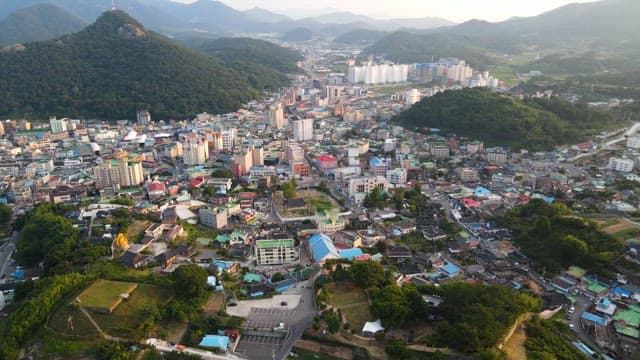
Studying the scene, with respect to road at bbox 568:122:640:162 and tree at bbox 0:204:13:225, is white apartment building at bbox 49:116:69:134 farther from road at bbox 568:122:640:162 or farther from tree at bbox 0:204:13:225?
road at bbox 568:122:640:162

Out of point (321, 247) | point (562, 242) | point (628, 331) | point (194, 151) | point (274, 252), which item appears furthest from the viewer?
point (194, 151)

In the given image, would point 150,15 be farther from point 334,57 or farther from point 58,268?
point 58,268

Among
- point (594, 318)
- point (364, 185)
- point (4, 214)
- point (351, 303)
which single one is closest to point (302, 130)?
point (364, 185)

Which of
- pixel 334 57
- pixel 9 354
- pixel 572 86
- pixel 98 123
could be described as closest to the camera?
pixel 9 354

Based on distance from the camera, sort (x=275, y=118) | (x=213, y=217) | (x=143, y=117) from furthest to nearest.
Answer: (x=143, y=117), (x=275, y=118), (x=213, y=217)

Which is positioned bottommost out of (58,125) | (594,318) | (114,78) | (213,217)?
(594,318)

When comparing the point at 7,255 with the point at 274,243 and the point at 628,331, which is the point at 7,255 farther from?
the point at 628,331

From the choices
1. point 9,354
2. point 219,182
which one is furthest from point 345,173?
point 9,354
